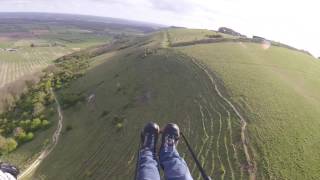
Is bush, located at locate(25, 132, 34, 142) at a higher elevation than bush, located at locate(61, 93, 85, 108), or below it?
below

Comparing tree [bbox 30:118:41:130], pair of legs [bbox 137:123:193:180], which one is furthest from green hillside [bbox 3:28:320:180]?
pair of legs [bbox 137:123:193:180]

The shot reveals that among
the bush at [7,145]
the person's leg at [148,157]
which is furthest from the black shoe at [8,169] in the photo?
the bush at [7,145]

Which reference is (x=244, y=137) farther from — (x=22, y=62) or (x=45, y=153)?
(x=22, y=62)

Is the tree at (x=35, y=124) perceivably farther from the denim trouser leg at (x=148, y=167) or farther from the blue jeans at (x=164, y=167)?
the denim trouser leg at (x=148, y=167)

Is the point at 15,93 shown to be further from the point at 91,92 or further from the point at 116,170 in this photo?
the point at 116,170

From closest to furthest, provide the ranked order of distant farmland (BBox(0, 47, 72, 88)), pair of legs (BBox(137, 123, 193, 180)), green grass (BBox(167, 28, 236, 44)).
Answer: pair of legs (BBox(137, 123, 193, 180))
green grass (BBox(167, 28, 236, 44))
distant farmland (BBox(0, 47, 72, 88))

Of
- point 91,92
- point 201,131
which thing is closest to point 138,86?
point 91,92

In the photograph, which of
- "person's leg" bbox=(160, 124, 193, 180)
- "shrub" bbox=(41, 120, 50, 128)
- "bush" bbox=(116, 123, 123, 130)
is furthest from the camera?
"shrub" bbox=(41, 120, 50, 128)

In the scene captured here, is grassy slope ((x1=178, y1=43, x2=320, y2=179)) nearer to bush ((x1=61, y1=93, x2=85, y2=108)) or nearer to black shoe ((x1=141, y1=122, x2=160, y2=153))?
black shoe ((x1=141, y1=122, x2=160, y2=153))
